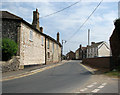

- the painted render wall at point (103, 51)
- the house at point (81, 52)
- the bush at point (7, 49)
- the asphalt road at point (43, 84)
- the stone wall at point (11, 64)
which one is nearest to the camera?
the asphalt road at point (43, 84)

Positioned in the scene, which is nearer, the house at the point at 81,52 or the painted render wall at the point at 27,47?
the painted render wall at the point at 27,47

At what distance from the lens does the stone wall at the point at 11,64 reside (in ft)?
44.1

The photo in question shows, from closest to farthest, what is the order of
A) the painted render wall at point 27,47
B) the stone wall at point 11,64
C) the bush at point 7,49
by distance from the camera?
the stone wall at point 11,64 → the bush at point 7,49 → the painted render wall at point 27,47

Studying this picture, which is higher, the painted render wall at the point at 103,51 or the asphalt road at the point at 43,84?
the painted render wall at the point at 103,51

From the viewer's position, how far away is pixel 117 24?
15.1 meters

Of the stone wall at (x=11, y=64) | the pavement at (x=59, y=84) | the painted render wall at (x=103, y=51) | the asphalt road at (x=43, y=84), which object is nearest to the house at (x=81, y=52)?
the painted render wall at (x=103, y=51)

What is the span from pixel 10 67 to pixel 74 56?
104186 millimetres

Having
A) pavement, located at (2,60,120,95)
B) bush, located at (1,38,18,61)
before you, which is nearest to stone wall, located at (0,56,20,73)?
bush, located at (1,38,18,61)

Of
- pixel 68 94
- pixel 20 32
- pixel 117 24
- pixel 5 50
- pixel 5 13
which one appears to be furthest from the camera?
pixel 5 13

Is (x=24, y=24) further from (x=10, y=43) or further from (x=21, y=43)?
(x=10, y=43)

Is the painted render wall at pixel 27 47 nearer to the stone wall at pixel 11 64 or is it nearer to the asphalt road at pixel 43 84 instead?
the stone wall at pixel 11 64

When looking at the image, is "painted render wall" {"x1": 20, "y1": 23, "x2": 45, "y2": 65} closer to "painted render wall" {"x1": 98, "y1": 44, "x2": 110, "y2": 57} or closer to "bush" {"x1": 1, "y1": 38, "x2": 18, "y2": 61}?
"bush" {"x1": 1, "y1": 38, "x2": 18, "y2": 61}

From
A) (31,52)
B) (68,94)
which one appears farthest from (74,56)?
(68,94)

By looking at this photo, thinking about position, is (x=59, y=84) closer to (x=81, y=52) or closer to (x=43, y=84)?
(x=43, y=84)
